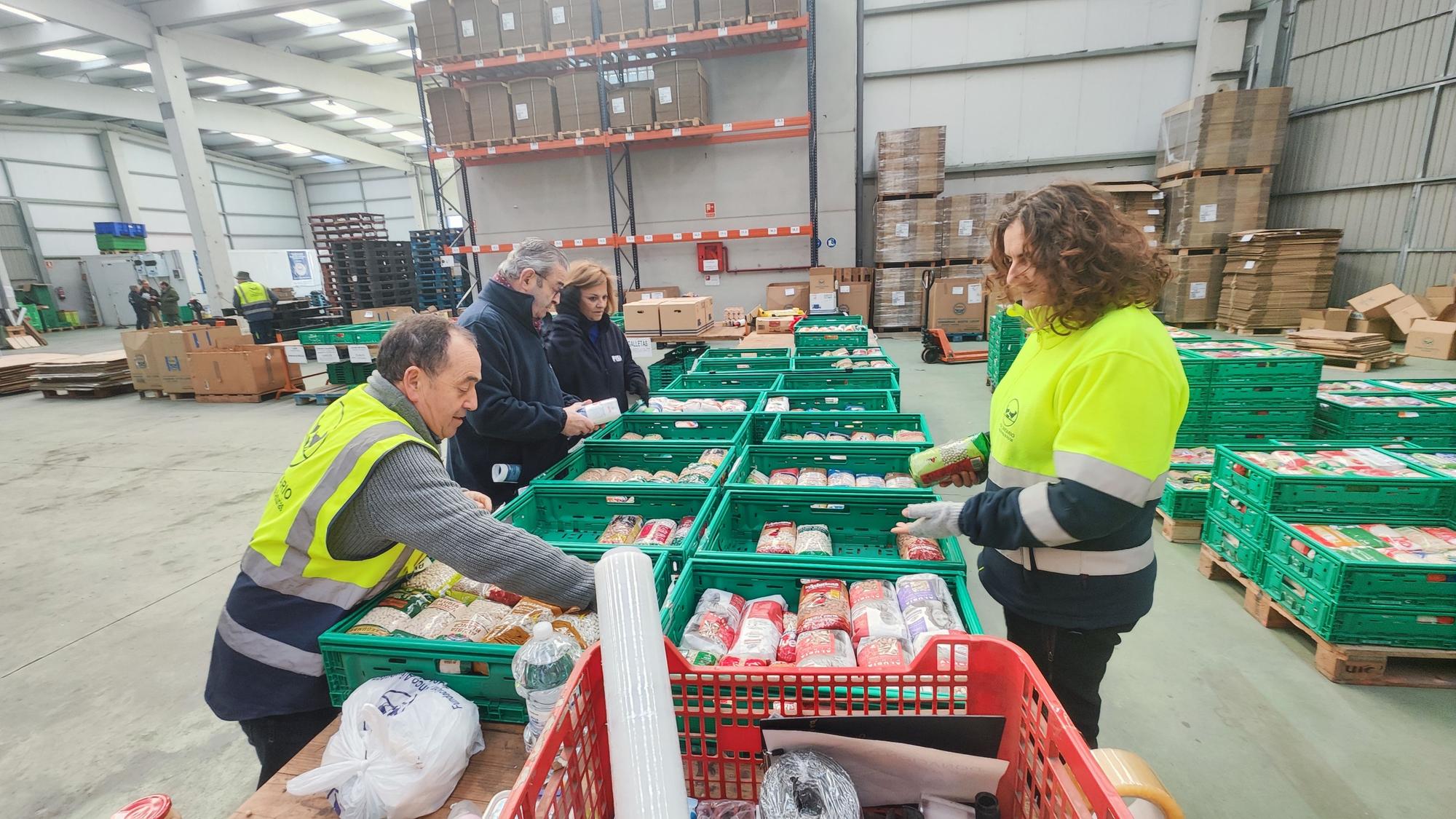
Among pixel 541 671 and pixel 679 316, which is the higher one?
pixel 679 316

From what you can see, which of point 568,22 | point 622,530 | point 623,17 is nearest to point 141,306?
point 568,22

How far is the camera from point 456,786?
1197mm

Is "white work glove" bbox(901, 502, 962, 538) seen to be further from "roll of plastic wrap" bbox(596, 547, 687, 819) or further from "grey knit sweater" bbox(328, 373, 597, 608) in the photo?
"roll of plastic wrap" bbox(596, 547, 687, 819)

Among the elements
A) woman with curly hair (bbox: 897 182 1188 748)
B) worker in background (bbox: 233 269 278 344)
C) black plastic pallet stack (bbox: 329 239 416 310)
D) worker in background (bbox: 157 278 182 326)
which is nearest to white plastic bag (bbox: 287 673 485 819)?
woman with curly hair (bbox: 897 182 1188 748)

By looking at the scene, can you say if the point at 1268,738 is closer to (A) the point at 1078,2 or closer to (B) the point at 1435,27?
(B) the point at 1435,27

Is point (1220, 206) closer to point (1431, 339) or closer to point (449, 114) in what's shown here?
point (1431, 339)

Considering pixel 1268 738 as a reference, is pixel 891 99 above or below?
above

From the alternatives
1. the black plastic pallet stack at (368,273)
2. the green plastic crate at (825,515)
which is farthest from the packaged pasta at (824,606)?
the black plastic pallet stack at (368,273)

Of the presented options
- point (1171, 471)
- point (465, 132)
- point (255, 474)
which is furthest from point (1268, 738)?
point (465, 132)

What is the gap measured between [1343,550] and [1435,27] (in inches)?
358

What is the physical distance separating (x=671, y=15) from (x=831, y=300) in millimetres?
4441

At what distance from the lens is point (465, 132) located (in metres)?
9.44

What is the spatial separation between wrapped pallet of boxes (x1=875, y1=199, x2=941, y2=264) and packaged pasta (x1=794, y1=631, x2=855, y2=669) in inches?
356

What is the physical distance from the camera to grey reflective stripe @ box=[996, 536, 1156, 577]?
1.42 m
